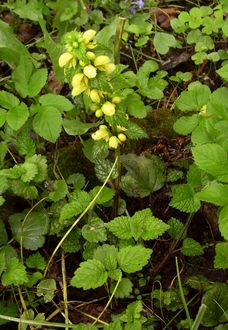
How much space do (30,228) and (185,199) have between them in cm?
67

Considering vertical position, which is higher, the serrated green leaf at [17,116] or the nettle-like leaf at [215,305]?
the serrated green leaf at [17,116]

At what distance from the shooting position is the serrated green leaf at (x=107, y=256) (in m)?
1.55

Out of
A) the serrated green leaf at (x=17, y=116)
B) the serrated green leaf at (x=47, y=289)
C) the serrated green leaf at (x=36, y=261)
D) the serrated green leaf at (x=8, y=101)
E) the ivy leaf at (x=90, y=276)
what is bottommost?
the serrated green leaf at (x=47, y=289)

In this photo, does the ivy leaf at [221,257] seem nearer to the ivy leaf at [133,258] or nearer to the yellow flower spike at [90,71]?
the ivy leaf at [133,258]

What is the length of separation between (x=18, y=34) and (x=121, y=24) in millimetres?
1663

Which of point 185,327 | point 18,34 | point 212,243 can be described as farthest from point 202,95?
point 18,34

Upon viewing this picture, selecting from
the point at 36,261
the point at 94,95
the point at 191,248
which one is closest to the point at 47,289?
the point at 36,261

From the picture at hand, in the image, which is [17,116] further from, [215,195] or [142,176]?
[215,195]

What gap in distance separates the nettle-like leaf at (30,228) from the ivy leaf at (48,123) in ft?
1.11

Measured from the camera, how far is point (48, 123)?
1790 millimetres

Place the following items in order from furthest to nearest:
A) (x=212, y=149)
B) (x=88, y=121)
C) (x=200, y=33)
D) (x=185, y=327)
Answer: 1. (x=200, y=33)
2. (x=88, y=121)
3. (x=185, y=327)
4. (x=212, y=149)

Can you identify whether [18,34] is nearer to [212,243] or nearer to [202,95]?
[202,95]

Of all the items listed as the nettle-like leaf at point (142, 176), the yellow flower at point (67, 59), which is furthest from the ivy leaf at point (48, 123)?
the yellow flower at point (67, 59)

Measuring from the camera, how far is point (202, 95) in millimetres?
1772
